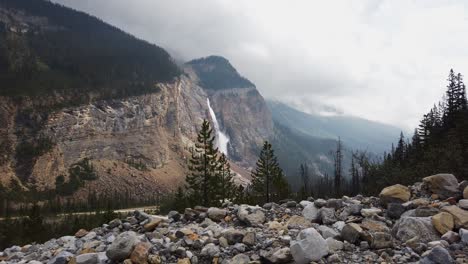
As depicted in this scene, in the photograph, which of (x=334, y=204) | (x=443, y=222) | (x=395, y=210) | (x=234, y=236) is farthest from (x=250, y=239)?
(x=443, y=222)

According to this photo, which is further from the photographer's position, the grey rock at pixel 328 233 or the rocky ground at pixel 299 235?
the grey rock at pixel 328 233

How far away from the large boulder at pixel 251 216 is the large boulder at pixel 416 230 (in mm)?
4903

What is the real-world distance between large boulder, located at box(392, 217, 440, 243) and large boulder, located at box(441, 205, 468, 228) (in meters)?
0.86

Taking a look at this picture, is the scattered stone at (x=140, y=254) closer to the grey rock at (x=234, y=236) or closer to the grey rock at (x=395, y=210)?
the grey rock at (x=234, y=236)

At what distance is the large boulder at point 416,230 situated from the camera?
11141 mm

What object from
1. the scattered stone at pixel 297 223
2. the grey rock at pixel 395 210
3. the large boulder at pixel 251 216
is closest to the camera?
the scattered stone at pixel 297 223

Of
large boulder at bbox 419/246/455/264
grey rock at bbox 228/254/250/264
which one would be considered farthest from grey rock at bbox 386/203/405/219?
grey rock at bbox 228/254/250/264

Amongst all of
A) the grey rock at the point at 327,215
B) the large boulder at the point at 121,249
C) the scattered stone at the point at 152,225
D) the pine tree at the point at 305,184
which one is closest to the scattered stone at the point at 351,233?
the grey rock at the point at 327,215

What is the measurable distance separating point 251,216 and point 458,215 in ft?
23.9

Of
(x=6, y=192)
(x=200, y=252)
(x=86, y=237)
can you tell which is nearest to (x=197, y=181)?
(x=86, y=237)

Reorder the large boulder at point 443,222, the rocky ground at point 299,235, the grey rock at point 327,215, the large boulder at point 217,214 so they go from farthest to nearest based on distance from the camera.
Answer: the large boulder at point 217,214 < the grey rock at point 327,215 < the large boulder at point 443,222 < the rocky ground at point 299,235

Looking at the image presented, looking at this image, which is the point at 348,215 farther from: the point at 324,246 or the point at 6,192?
the point at 6,192

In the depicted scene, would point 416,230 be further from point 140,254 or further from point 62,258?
point 62,258

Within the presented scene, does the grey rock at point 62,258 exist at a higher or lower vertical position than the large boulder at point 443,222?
lower
